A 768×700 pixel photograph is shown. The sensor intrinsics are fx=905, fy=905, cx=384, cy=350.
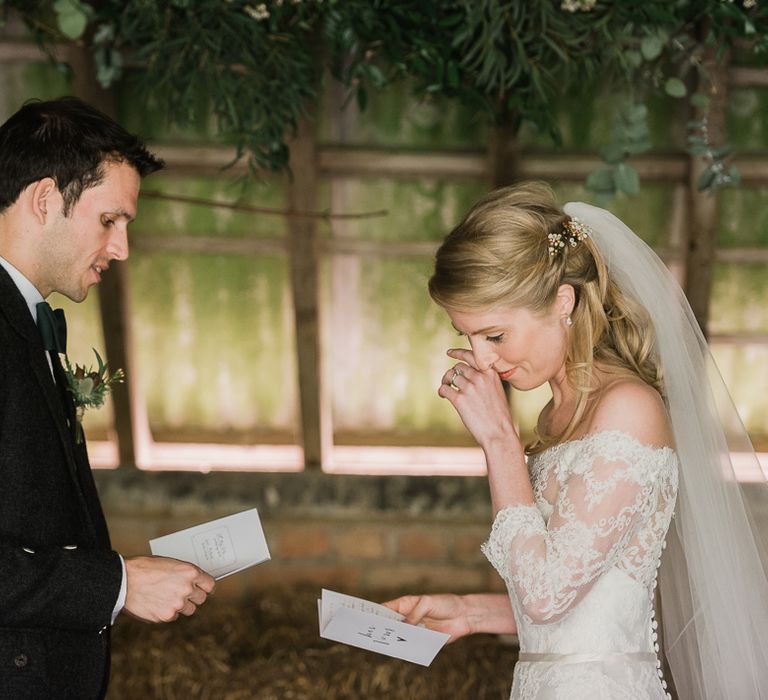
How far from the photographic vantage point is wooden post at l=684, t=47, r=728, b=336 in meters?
3.16

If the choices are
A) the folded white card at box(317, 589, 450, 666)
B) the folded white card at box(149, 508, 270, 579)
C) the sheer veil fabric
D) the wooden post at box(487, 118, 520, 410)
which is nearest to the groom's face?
the folded white card at box(149, 508, 270, 579)

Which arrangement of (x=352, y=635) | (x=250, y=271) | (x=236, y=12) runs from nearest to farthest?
(x=352, y=635) → (x=236, y=12) → (x=250, y=271)

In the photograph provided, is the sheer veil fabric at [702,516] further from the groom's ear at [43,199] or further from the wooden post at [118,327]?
the wooden post at [118,327]

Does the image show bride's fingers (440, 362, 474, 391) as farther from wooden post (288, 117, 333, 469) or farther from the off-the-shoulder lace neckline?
wooden post (288, 117, 333, 469)

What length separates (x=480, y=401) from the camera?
74.9 inches

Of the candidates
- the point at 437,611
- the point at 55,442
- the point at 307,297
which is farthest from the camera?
the point at 307,297

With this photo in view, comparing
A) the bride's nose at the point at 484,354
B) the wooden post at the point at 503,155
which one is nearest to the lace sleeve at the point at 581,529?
the bride's nose at the point at 484,354

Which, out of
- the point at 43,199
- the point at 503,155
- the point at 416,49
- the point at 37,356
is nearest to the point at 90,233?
the point at 43,199

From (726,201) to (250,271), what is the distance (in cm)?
188

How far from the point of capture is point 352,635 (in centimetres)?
187

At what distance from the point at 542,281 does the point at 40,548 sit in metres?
1.11

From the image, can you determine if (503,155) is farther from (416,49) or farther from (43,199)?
(43,199)

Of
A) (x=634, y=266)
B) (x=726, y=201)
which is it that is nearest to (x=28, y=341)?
(x=634, y=266)

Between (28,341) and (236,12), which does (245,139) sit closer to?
(236,12)
